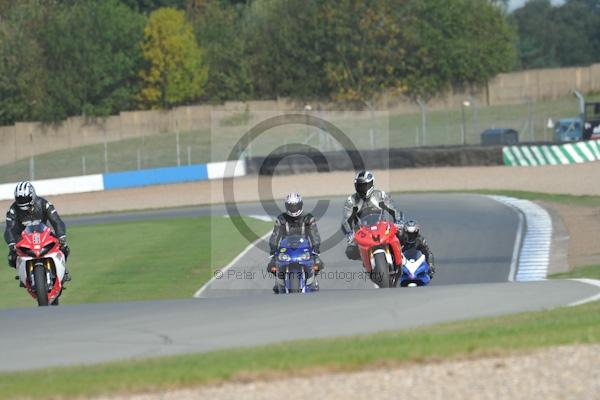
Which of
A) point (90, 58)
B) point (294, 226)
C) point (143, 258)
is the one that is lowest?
point (143, 258)

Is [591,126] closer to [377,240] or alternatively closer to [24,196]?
[377,240]

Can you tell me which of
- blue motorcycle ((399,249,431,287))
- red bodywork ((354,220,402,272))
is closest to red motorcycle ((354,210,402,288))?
red bodywork ((354,220,402,272))

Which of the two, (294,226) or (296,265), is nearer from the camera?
(296,265)

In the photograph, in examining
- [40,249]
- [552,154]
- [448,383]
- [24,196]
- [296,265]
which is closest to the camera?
[448,383]

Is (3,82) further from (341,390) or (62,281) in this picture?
(341,390)

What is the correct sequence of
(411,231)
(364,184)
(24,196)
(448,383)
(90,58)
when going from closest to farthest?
(448,383) < (24,196) < (364,184) < (411,231) < (90,58)

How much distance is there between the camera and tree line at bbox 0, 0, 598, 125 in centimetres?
7812

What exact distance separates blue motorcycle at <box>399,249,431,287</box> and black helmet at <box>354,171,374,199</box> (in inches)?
36.3

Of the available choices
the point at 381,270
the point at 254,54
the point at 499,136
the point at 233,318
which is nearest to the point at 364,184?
the point at 381,270

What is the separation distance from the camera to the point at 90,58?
79188 mm

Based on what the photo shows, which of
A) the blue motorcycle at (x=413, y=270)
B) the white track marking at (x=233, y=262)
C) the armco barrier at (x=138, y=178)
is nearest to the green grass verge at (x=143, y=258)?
the white track marking at (x=233, y=262)

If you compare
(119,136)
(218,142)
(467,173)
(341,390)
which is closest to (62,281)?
(341,390)

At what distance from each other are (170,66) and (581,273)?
63.5 m

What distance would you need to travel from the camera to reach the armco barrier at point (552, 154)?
42688mm
